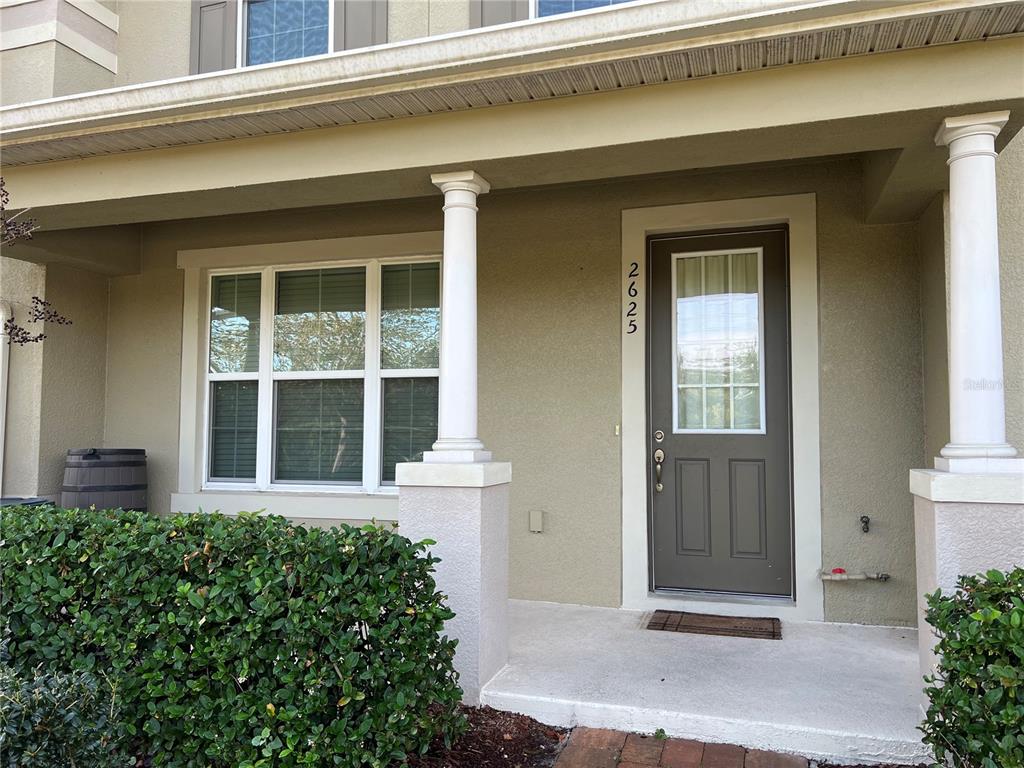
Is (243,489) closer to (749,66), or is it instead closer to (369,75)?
(369,75)

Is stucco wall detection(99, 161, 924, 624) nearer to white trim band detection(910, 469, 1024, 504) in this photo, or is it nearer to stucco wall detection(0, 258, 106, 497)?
stucco wall detection(0, 258, 106, 497)

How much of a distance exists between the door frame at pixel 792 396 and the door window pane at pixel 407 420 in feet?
4.61

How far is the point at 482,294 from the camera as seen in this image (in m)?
4.87

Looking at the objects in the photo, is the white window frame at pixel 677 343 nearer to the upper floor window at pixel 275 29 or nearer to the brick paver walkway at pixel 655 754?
the brick paver walkway at pixel 655 754

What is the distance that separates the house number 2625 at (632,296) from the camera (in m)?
4.54

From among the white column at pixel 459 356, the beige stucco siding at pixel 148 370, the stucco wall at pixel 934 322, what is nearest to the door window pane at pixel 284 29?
the beige stucco siding at pixel 148 370

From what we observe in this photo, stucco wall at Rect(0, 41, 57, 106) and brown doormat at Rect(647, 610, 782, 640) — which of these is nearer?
brown doormat at Rect(647, 610, 782, 640)

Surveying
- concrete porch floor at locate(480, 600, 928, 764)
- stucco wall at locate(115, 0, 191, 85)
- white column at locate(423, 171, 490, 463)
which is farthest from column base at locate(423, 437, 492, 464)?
stucco wall at locate(115, 0, 191, 85)

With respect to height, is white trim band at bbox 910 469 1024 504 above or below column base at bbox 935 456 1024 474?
below

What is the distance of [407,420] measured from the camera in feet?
16.8

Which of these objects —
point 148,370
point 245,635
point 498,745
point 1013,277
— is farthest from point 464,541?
point 148,370

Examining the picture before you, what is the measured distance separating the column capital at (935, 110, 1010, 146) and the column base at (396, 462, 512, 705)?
238cm

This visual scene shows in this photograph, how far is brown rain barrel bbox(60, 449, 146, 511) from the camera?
5.02 metres

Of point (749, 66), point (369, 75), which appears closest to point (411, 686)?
point (369, 75)
